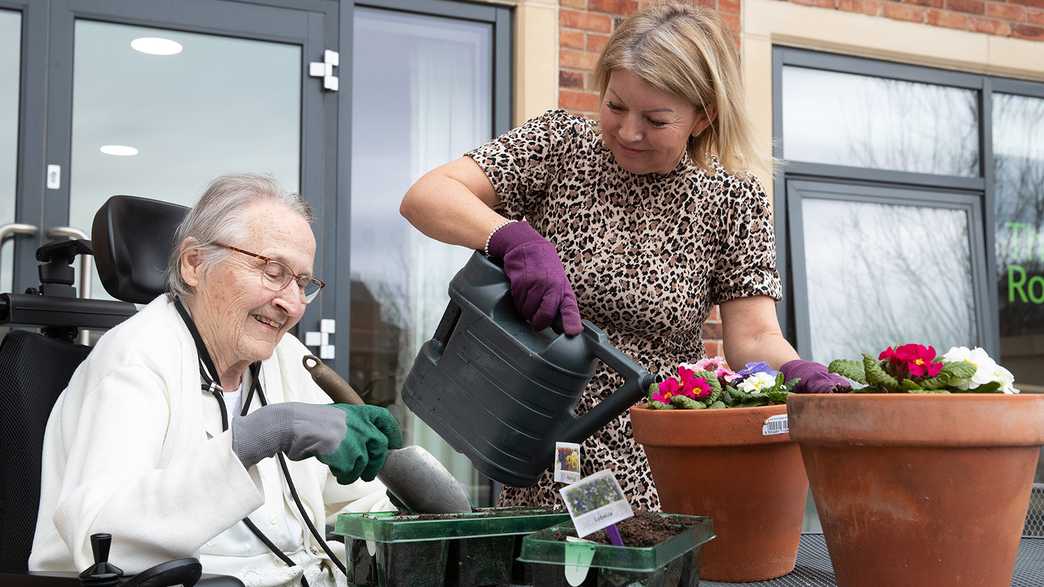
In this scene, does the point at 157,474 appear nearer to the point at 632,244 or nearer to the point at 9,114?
the point at 632,244

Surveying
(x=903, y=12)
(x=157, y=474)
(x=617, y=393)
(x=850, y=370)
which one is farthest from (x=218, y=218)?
(x=903, y=12)

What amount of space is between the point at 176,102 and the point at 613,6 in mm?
1532

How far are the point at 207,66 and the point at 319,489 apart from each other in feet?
6.79

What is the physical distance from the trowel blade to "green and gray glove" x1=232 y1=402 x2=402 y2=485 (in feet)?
0.11

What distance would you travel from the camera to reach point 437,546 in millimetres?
1063

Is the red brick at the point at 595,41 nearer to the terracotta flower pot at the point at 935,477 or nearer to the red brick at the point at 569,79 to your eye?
the red brick at the point at 569,79

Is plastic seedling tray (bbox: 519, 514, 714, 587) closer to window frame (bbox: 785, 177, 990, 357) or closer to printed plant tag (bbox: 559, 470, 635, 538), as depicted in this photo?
printed plant tag (bbox: 559, 470, 635, 538)

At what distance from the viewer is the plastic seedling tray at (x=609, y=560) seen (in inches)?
35.8

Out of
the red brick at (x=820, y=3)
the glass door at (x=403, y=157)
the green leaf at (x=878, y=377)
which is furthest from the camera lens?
the red brick at (x=820, y=3)

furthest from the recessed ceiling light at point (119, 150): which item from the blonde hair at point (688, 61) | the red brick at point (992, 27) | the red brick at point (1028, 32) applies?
the red brick at point (1028, 32)

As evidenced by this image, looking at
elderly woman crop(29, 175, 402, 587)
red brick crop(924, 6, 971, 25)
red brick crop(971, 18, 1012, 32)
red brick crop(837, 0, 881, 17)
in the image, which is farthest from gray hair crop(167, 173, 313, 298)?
red brick crop(971, 18, 1012, 32)

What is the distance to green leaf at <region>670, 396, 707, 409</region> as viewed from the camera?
48.3 inches

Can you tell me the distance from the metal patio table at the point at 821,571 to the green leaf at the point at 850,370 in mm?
237

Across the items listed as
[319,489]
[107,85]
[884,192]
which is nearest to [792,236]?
[884,192]
